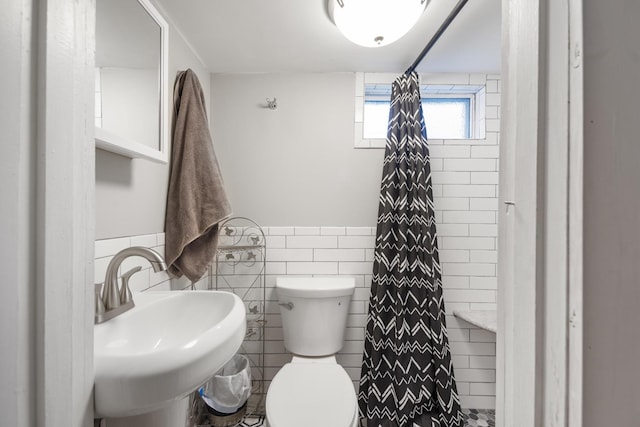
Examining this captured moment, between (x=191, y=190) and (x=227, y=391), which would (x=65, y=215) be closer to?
(x=191, y=190)

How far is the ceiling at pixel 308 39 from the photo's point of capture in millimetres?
1228

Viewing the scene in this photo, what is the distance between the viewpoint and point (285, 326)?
5.32ft

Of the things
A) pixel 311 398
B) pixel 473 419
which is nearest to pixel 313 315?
pixel 311 398

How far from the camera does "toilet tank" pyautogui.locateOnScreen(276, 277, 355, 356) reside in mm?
1569

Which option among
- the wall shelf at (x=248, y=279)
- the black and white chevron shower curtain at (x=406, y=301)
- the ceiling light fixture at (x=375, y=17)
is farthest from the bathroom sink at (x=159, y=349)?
the ceiling light fixture at (x=375, y=17)

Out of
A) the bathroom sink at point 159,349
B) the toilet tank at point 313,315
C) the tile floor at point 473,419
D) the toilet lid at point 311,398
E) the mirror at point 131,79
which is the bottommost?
the tile floor at point 473,419

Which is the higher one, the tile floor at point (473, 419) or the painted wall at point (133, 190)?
the painted wall at point (133, 190)

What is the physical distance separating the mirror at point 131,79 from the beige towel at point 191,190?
0.16 metres

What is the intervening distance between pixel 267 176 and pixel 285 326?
91cm

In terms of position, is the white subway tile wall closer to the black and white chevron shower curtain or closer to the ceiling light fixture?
the black and white chevron shower curtain
